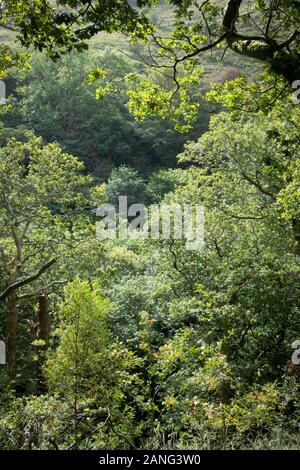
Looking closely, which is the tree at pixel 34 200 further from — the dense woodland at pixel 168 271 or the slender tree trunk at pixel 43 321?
the slender tree trunk at pixel 43 321

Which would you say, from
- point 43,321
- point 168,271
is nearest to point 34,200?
point 43,321

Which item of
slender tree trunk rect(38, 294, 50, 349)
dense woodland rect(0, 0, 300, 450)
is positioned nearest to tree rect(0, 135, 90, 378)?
dense woodland rect(0, 0, 300, 450)

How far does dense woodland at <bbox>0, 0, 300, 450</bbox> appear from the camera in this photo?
6.05m

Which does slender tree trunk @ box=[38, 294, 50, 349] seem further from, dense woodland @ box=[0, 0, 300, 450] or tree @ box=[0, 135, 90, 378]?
tree @ box=[0, 135, 90, 378]

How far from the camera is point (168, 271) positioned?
14.6 meters

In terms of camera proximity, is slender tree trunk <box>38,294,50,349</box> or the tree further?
the tree

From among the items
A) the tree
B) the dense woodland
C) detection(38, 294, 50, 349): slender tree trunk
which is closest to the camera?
the dense woodland

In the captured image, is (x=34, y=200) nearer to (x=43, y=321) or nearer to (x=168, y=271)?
(x=43, y=321)

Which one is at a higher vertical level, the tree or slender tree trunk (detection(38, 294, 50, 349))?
the tree

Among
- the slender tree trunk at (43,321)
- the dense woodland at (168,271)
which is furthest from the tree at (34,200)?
the slender tree trunk at (43,321)

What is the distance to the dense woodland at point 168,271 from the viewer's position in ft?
19.9
